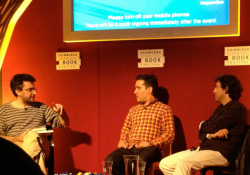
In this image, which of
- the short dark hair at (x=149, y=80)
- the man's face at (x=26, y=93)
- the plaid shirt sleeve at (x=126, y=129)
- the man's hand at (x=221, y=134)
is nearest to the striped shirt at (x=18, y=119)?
the man's face at (x=26, y=93)

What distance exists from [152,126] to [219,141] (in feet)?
2.50

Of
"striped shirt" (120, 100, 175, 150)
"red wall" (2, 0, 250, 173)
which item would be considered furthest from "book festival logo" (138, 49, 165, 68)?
"striped shirt" (120, 100, 175, 150)

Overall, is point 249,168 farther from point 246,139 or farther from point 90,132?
point 90,132

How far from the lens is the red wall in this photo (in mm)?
3910

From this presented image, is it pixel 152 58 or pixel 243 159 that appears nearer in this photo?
pixel 243 159

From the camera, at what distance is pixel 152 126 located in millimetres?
3602

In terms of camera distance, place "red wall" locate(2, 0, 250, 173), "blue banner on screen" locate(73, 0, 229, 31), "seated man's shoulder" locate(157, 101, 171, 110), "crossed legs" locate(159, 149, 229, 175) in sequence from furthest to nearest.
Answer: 1. "red wall" locate(2, 0, 250, 173)
2. "blue banner on screen" locate(73, 0, 229, 31)
3. "seated man's shoulder" locate(157, 101, 171, 110)
4. "crossed legs" locate(159, 149, 229, 175)

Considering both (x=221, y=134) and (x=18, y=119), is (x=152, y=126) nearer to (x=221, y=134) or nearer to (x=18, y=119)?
(x=221, y=134)

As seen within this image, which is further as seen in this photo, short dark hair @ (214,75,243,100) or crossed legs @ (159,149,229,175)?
short dark hair @ (214,75,243,100)

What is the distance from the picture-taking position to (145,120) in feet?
12.0

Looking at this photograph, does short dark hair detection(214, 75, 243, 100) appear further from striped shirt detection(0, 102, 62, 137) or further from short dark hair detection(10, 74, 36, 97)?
short dark hair detection(10, 74, 36, 97)

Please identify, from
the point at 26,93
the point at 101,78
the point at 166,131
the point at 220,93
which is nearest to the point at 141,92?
the point at 166,131

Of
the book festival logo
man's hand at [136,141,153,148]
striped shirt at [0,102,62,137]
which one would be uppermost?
the book festival logo

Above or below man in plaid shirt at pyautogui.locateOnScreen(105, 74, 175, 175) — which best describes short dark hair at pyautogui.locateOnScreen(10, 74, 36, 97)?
above
